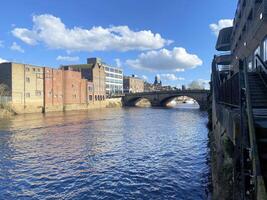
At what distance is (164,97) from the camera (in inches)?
4459

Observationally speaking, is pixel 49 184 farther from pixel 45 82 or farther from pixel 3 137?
pixel 45 82

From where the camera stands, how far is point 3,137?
30625 millimetres

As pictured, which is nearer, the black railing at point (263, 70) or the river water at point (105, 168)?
the river water at point (105, 168)

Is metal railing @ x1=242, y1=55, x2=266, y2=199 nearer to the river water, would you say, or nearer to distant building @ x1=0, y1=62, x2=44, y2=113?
the river water

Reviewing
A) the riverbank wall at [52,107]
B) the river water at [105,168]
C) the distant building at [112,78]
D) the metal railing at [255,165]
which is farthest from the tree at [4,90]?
the distant building at [112,78]

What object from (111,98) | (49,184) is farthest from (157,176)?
(111,98)

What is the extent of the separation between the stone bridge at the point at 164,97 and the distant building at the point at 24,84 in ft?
156

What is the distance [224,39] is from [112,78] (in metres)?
102

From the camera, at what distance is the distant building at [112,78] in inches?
6073

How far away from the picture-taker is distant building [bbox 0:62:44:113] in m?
71.3

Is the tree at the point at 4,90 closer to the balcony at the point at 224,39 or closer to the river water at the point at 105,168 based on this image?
the river water at the point at 105,168

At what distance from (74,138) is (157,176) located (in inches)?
615

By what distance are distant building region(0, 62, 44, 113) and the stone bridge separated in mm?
47417

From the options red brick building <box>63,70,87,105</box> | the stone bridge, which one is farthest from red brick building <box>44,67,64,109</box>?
the stone bridge
